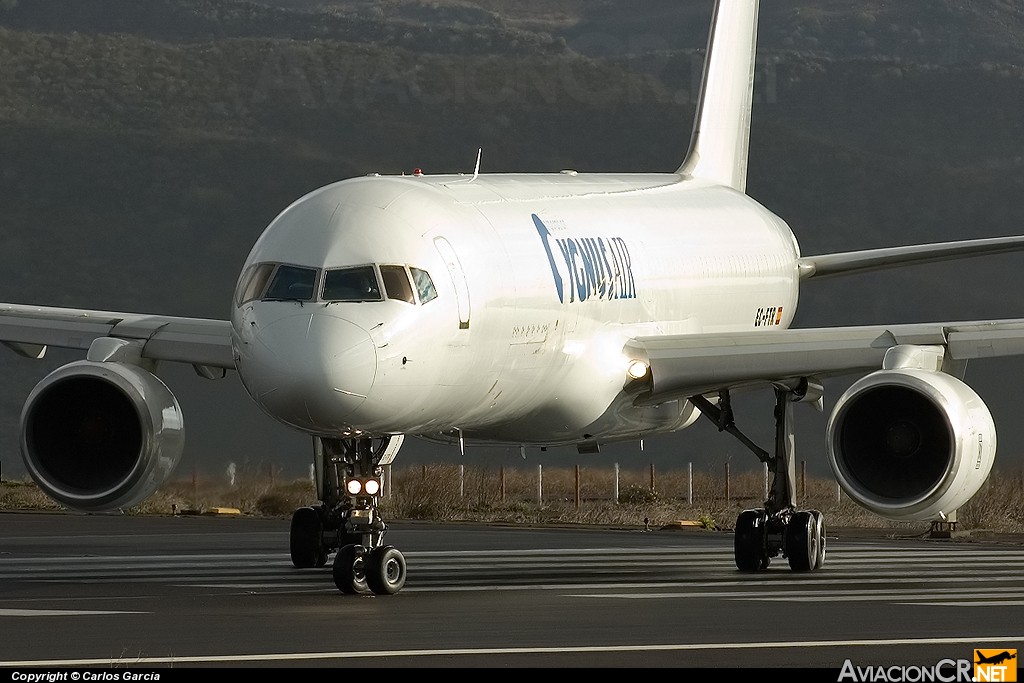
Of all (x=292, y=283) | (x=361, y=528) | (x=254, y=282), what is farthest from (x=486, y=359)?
(x=254, y=282)

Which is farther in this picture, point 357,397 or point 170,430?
point 170,430

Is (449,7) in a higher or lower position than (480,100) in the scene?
higher

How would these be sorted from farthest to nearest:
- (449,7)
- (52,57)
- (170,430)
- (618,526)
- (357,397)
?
(449,7)
(52,57)
(618,526)
(170,430)
(357,397)

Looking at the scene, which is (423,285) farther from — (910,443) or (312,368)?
(910,443)

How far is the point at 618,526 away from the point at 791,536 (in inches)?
432

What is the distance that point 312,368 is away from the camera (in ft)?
59.9

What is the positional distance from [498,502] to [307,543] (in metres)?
17.0

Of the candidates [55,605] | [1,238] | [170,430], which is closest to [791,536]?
[170,430]

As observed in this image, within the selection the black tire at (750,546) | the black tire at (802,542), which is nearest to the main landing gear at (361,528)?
the black tire at (750,546)

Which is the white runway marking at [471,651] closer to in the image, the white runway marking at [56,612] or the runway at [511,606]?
the runway at [511,606]

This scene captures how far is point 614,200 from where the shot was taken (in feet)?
86.7

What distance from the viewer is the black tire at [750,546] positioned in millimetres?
24594

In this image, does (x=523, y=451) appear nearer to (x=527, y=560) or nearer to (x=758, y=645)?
(x=527, y=560)

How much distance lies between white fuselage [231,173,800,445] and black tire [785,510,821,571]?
6.90 ft
